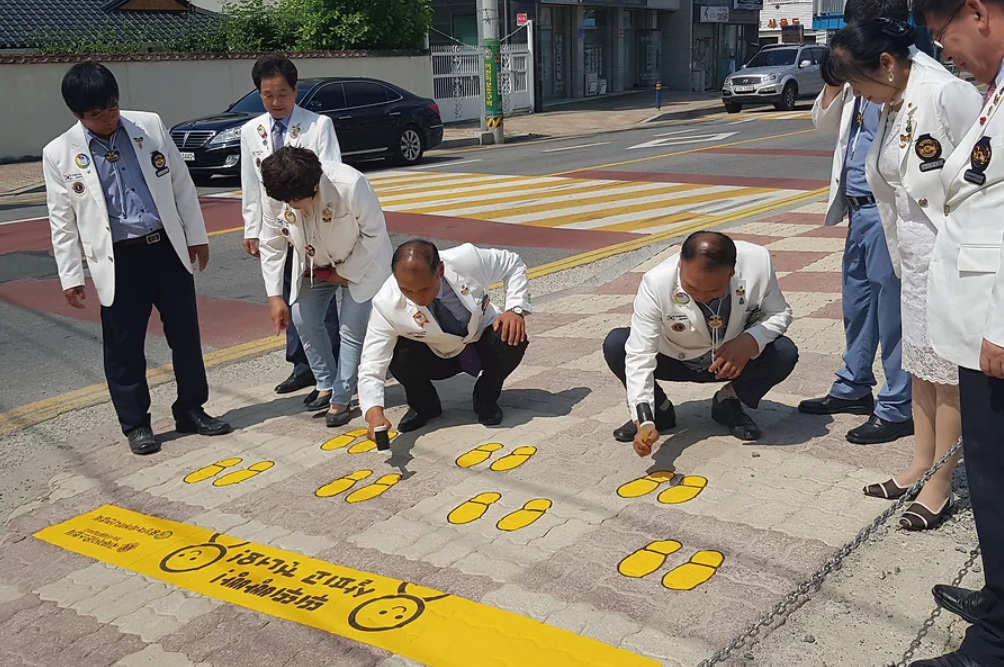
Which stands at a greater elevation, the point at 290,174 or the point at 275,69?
the point at 275,69

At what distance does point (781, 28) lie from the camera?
46219 millimetres

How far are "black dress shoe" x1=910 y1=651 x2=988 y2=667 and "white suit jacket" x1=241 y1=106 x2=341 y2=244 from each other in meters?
3.79

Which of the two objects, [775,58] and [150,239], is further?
[775,58]

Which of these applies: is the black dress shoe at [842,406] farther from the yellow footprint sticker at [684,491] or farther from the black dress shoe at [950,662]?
the black dress shoe at [950,662]

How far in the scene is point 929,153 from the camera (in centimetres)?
323

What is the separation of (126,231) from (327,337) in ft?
3.75

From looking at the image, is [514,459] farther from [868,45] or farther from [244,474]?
[868,45]

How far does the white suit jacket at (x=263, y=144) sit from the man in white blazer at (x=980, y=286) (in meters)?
3.40

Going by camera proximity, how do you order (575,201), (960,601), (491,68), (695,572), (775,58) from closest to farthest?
(960,601)
(695,572)
(575,201)
(491,68)
(775,58)

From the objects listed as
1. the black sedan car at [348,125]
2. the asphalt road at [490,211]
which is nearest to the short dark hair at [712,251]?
the asphalt road at [490,211]

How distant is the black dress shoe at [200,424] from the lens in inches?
202

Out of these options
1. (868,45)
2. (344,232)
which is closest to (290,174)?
(344,232)

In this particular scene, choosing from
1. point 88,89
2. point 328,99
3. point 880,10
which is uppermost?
point 880,10

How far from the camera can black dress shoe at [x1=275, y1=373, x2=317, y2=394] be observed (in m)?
5.83
